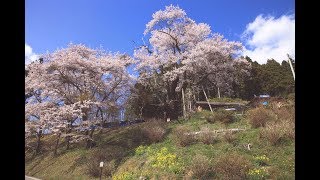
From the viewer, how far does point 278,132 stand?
52.6 ft

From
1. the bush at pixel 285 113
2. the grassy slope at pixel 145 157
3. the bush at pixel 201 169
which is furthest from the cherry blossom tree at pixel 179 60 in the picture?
the bush at pixel 201 169

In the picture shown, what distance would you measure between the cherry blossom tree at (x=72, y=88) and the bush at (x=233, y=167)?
10095mm

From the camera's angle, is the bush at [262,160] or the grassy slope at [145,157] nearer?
the bush at [262,160]

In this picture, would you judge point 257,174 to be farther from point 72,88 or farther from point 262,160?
point 72,88

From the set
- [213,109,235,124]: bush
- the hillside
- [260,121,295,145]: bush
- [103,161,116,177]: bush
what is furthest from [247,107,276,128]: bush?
[103,161,116,177]: bush

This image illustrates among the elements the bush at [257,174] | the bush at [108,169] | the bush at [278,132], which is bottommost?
the bush at [108,169]

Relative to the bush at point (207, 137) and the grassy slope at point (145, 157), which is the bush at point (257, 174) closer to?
the grassy slope at point (145, 157)

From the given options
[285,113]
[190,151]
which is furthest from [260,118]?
[190,151]

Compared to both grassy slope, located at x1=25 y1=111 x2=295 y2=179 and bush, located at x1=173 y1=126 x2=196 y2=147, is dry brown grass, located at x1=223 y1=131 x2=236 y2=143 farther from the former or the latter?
bush, located at x1=173 y1=126 x2=196 y2=147

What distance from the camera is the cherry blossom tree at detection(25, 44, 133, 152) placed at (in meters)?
21.9

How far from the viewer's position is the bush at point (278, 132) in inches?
627
